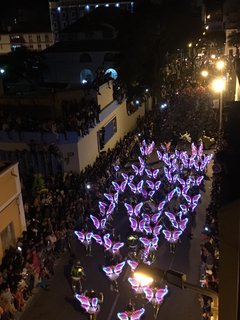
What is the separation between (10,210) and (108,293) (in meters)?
5.15

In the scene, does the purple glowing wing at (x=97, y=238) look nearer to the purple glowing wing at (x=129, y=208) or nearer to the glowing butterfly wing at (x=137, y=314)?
the purple glowing wing at (x=129, y=208)

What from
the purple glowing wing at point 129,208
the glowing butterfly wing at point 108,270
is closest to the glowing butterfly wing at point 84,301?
the glowing butterfly wing at point 108,270

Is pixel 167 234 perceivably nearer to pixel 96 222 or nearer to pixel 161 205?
pixel 161 205

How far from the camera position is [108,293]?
16453mm

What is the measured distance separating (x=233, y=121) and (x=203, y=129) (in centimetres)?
1869

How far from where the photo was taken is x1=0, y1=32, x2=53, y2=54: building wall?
2726 inches

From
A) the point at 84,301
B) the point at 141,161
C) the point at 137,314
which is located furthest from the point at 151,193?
the point at 137,314

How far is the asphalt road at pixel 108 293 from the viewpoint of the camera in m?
15.4

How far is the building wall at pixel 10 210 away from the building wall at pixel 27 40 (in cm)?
5524

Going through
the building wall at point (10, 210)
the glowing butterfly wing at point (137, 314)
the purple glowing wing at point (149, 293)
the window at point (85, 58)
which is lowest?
the glowing butterfly wing at point (137, 314)

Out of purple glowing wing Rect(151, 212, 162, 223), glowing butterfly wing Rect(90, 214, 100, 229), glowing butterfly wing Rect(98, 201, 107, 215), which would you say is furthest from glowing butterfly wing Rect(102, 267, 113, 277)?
glowing butterfly wing Rect(98, 201, 107, 215)

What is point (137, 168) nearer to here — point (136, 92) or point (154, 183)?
point (154, 183)

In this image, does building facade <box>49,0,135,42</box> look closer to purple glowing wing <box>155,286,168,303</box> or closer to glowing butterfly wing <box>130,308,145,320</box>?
purple glowing wing <box>155,286,168,303</box>

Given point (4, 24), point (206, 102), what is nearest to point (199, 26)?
point (206, 102)
